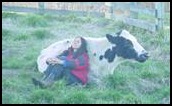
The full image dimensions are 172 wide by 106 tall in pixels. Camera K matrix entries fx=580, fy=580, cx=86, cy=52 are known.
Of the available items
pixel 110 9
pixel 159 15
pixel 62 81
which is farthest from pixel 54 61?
pixel 110 9

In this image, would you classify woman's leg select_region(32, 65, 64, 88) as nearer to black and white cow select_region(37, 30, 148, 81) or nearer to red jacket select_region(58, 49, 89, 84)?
red jacket select_region(58, 49, 89, 84)

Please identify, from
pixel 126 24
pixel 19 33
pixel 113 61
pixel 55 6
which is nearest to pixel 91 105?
pixel 113 61

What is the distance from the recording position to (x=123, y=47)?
6.68 meters

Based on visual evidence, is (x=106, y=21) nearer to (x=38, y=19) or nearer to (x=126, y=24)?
(x=126, y=24)

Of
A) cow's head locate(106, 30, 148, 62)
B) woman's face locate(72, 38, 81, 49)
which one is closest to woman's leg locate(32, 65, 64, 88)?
woman's face locate(72, 38, 81, 49)

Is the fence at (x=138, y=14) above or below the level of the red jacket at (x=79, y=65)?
above

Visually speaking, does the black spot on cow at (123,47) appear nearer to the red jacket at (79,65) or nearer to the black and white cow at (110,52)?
the black and white cow at (110,52)

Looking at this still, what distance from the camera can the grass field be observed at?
6.06m

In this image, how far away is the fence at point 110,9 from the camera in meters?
9.68

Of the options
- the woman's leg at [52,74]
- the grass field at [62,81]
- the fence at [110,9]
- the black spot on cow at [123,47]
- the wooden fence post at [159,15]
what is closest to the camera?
the grass field at [62,81]

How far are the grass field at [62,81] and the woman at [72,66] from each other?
0.12 meters

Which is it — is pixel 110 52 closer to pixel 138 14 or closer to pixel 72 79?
pixel 72 79

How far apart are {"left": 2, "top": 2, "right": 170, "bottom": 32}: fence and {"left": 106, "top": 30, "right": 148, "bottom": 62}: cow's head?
2.95 m

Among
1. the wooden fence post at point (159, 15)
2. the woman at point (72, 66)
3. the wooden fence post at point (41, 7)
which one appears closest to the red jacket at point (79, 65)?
the woman at point (72, 66)
